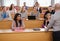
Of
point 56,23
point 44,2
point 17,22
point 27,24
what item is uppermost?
point 44,2

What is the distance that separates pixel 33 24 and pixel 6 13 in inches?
89.1

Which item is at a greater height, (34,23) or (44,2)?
(44,2)

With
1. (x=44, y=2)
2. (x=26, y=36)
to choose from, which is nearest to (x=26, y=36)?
(x=26, y=36)

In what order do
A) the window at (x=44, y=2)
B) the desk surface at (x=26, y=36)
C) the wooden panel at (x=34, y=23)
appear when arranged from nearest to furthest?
1. the desk surface at (x=26, y=36)
2. the wooden panel at (x=34, y=23)
3. the window at (x=44, y=2)

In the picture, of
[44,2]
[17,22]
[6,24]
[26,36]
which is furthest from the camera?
[44,2]

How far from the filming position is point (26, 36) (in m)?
4.00

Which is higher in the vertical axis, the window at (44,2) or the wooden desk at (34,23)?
the window at (44,2)

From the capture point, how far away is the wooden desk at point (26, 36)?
13.0 feet

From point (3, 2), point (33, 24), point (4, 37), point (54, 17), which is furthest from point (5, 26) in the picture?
point (3, 2)

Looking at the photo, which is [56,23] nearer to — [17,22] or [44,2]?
A: [17,22]

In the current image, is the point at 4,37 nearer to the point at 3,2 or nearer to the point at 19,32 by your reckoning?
the point at 19,32

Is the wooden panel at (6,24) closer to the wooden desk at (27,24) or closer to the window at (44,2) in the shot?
the wooden desk at (27,24)

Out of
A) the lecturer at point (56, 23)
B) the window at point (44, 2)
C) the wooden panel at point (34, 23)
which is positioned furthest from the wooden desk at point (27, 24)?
the window at point (44, 2)

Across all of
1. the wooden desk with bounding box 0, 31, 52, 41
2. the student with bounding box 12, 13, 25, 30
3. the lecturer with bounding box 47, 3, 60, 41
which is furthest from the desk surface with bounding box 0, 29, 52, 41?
the student with bounding box 12, 13, 25, 30
